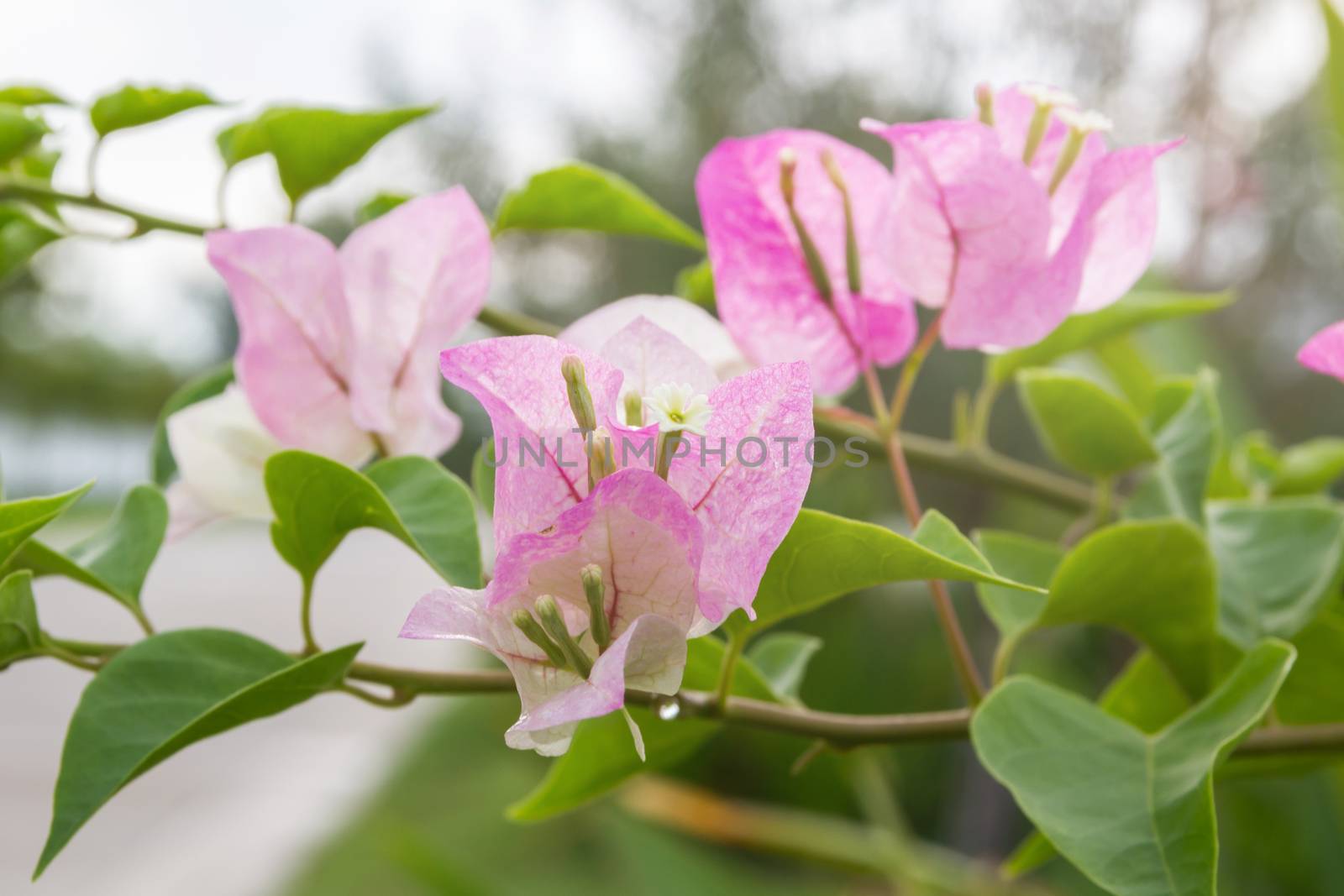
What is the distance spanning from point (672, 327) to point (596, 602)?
0.08 meters

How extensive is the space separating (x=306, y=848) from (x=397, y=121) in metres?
1.91

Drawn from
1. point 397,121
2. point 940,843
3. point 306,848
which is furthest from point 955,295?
point 306,848

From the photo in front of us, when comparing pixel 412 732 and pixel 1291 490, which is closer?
pixel 1291 490

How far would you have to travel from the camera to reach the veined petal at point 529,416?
0.49 ft

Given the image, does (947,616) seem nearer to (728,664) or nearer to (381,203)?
(728,664)

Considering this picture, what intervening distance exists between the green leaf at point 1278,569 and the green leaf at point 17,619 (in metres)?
0.26

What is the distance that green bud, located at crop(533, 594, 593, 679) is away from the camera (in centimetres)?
15

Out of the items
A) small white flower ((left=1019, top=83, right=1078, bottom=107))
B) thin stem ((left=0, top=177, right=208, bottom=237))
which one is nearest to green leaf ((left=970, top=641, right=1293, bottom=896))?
small white flower ((left=1019, top=83, right=1078, bottom=107))

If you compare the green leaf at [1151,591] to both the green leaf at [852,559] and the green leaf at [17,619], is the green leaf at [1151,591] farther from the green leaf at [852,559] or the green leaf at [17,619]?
the green leaf at [17,619]

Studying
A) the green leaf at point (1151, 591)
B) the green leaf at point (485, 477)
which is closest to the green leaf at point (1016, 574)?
the green leaf at point (1151, 591)

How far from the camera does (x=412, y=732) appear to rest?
2541 millimetres

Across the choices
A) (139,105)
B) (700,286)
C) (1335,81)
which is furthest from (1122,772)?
(1335,81)

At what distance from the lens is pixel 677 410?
0.15 metres

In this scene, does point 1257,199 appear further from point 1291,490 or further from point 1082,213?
point 1082,213
